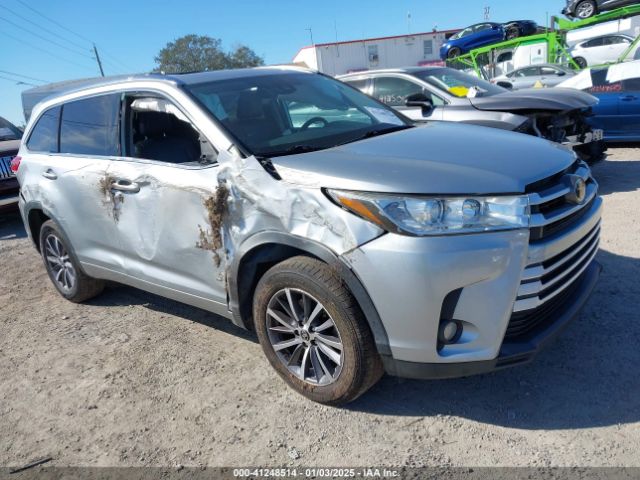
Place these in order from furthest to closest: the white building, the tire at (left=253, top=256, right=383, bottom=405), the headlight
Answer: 1. the white building
2. the tire at (left=253, top=256, right=383, bottom=405)
3. the headlight

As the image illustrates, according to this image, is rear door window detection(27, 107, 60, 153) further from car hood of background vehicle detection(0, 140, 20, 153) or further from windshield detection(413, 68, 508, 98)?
windshield detection(413, 68, 508, 98)

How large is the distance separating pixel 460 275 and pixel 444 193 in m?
0.37

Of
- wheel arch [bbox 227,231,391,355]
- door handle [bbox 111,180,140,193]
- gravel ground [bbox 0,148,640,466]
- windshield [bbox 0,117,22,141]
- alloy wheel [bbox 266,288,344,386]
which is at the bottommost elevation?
gravel ground [bbox 0,148,640,466]

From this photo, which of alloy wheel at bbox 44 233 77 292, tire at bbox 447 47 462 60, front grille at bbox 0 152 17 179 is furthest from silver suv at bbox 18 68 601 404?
tire at bbox 447 47 462 60

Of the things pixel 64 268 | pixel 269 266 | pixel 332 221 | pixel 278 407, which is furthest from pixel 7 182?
pixel 332 221

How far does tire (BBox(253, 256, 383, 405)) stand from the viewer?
8.50 feet

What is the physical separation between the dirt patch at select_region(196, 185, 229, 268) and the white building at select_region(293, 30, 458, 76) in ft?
151

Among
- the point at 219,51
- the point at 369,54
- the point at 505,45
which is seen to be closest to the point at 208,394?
the point at 505,45

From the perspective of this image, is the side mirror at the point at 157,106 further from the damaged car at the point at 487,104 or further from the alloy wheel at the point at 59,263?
the damaged car at the point at 487,104

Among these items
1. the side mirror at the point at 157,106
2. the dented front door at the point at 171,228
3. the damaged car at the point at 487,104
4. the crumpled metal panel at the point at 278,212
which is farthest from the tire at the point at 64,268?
the damaged car at the point at 487,104

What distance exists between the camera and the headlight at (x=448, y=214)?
92.6 inches

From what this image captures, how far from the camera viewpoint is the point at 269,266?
300cm

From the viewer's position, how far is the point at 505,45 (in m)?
20.3

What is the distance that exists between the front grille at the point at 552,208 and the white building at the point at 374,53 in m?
46.5
